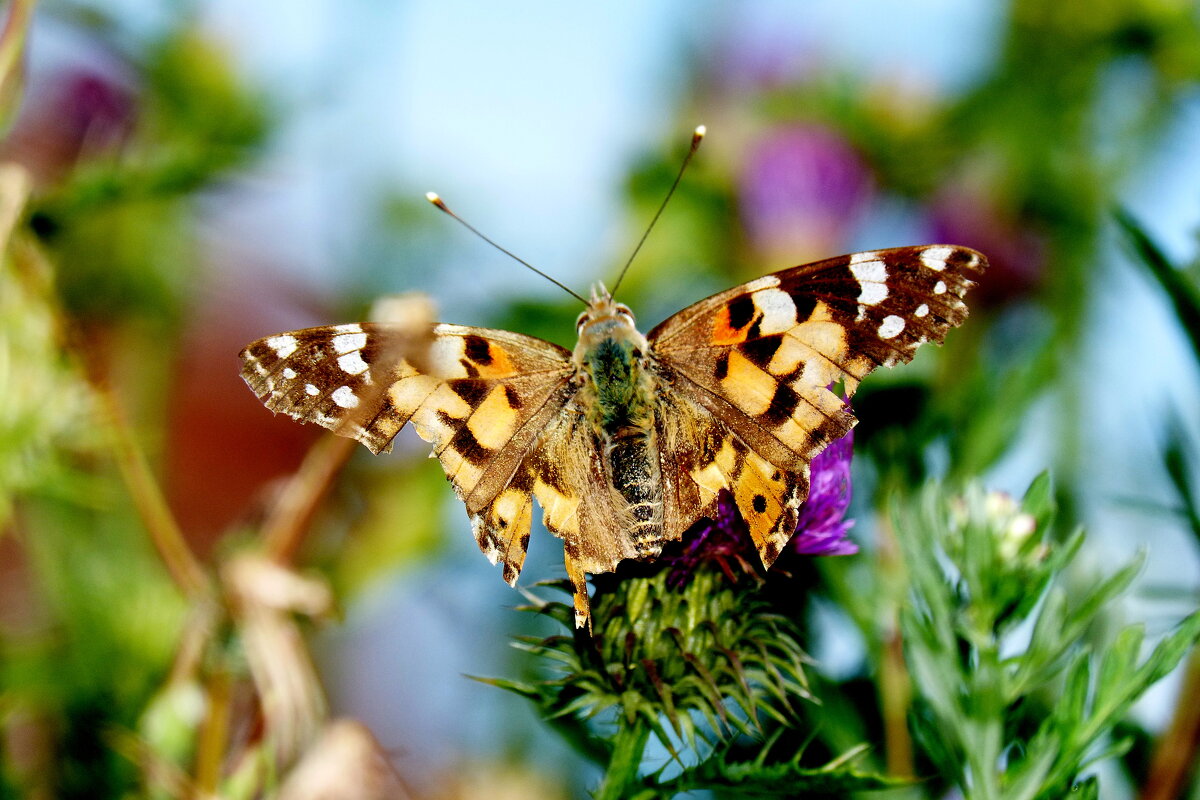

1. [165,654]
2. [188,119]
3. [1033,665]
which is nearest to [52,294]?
[165,654]

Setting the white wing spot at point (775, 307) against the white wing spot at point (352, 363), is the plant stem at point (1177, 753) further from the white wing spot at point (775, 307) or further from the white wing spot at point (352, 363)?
the white wing spot at point (352, 363)

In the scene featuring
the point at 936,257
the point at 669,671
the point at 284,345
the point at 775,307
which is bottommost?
the point at 669,671

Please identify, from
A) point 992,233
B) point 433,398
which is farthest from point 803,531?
point 992,233

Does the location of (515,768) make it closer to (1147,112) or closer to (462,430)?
(462,430)

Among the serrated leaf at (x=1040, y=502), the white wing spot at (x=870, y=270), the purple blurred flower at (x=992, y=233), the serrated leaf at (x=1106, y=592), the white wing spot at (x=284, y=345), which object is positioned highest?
the purple blurred flower at (x=992, y=233)

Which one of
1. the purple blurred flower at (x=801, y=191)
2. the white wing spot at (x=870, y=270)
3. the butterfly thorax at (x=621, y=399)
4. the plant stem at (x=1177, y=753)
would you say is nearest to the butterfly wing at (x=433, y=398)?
the butterfly thorax at (x=621, y=399)

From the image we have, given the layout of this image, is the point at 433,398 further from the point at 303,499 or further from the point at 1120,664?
the point at 1120,664
